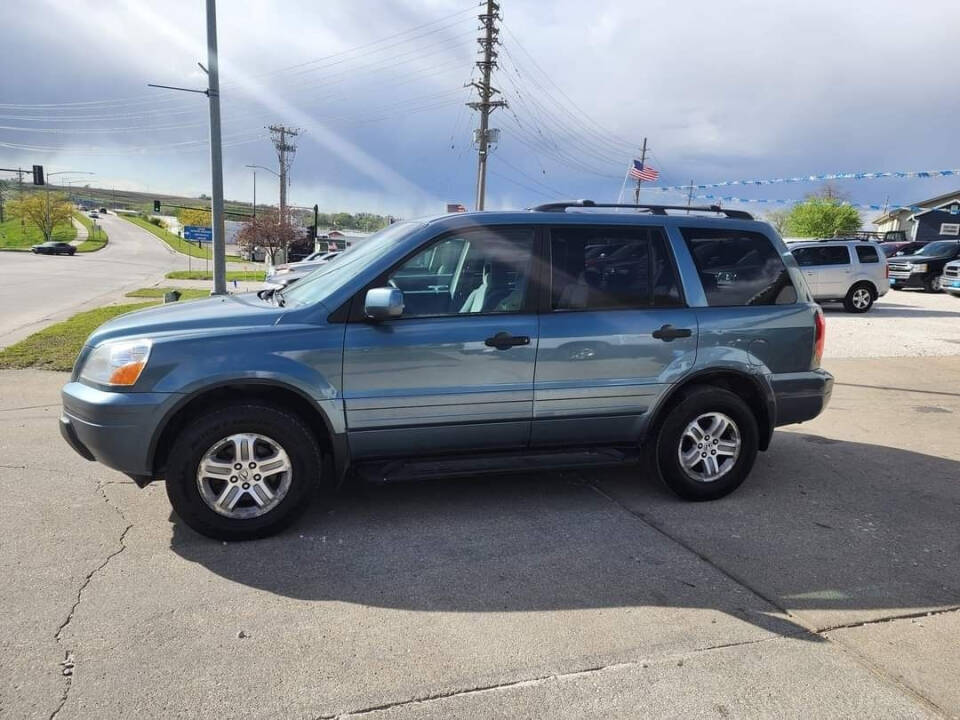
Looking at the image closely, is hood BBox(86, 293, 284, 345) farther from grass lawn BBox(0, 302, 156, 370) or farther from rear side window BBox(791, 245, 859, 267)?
rear side window BBox(791, 245, 859, 267)

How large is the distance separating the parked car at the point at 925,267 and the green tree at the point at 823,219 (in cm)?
4872

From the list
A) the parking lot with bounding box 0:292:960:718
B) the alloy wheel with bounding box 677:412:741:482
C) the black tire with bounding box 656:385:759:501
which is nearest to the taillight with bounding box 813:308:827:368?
the black tire with bounding box 656:385:759:501

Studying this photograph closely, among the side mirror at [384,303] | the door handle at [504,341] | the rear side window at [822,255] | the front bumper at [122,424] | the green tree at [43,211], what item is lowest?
the front bumper at [122,424]

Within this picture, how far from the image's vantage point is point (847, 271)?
17.4 metres

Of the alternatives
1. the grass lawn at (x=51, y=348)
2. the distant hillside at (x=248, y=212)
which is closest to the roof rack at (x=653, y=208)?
the grass lawn at (x=51, y=348)

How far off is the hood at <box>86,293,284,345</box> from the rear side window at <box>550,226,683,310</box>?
1.72m

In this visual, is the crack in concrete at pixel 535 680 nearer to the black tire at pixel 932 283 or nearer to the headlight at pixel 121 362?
the headlight at pixel 121 362

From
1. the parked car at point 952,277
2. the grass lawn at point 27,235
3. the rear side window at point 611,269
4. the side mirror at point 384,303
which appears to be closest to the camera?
the side mirror at point 384,303

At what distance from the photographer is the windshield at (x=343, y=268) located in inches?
157

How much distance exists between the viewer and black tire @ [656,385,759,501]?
439 cm

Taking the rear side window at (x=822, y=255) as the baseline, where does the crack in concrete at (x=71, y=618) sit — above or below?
below

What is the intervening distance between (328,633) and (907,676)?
2.40m

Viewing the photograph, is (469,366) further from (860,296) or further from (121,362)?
(860,296)

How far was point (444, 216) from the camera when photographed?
4180 millimetres
